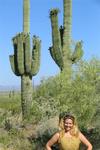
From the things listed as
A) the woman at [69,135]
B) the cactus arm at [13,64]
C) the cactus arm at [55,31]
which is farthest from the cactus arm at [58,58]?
the woman at [69,135]

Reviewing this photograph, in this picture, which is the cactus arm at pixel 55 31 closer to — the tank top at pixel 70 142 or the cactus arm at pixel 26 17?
the cactus arm at pixel 26 17

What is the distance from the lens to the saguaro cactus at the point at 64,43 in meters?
20.4

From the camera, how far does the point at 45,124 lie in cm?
1900

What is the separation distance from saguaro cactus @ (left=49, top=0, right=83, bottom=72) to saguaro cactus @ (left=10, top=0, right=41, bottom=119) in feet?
3.12

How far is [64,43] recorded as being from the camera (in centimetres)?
2078

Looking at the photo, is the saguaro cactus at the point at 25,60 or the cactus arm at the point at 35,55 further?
the cactus arm at the point at 35,55

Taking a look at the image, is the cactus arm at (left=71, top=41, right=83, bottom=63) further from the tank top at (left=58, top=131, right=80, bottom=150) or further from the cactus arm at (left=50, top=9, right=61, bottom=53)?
the tank top at (left=58, top=131, right=80, bottom=150)

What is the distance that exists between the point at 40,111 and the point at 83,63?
321 cm

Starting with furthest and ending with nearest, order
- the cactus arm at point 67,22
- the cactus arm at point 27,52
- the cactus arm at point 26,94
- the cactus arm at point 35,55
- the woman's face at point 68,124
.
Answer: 1. the cactus arm at point 35,55
2. the cactus arm at point 27,52
3. the cactus arm at point 26,94
4. the cactus arm at point 67,22
5. the woman's face at point 68,124

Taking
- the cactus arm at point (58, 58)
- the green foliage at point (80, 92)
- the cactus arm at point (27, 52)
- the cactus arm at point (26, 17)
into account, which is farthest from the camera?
the cactus arm at point (26, 17)

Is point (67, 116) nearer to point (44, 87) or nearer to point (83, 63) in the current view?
point (83, 63)

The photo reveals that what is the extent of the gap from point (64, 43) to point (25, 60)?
1853 millimetres


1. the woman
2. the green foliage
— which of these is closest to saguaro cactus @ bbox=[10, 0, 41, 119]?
the green foliage

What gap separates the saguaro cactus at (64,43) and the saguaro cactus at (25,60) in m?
0.95
